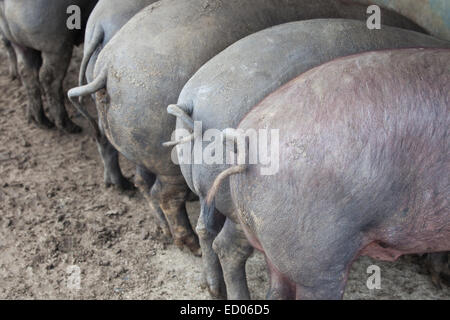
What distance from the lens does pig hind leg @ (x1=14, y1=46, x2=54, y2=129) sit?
3856mm

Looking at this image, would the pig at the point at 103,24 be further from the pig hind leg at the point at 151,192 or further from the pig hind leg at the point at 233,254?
the pig hind leg at the point at 233,254

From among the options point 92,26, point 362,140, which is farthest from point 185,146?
point 92,26

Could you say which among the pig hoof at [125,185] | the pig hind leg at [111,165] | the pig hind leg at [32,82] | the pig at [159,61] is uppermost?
the pig at [159,61]

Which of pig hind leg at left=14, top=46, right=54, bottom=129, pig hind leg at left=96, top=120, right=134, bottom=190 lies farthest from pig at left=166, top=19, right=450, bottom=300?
pig hind leg at left=14, top=46, right=54, bottom=129

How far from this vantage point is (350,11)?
2816 mm

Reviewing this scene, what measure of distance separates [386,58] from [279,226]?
0.63 metres

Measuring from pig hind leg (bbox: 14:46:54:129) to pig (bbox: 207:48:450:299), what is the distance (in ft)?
8.27

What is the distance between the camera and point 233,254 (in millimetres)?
2260

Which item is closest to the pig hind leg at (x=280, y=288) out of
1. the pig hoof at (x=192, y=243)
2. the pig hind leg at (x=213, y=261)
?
the pig hind leg at (x=213, y=261)

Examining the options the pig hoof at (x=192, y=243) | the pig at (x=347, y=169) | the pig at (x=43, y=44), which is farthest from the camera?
the pig at (x=43, y=44)

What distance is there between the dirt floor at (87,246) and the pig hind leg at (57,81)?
0.22 m

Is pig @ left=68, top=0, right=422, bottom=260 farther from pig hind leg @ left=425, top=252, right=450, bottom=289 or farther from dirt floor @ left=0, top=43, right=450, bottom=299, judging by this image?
pig hind leg @ left=425, top=252, right=450, bottom=289

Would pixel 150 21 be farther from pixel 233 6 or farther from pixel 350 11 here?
pixel 350 11

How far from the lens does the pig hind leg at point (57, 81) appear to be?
12.0 ft
